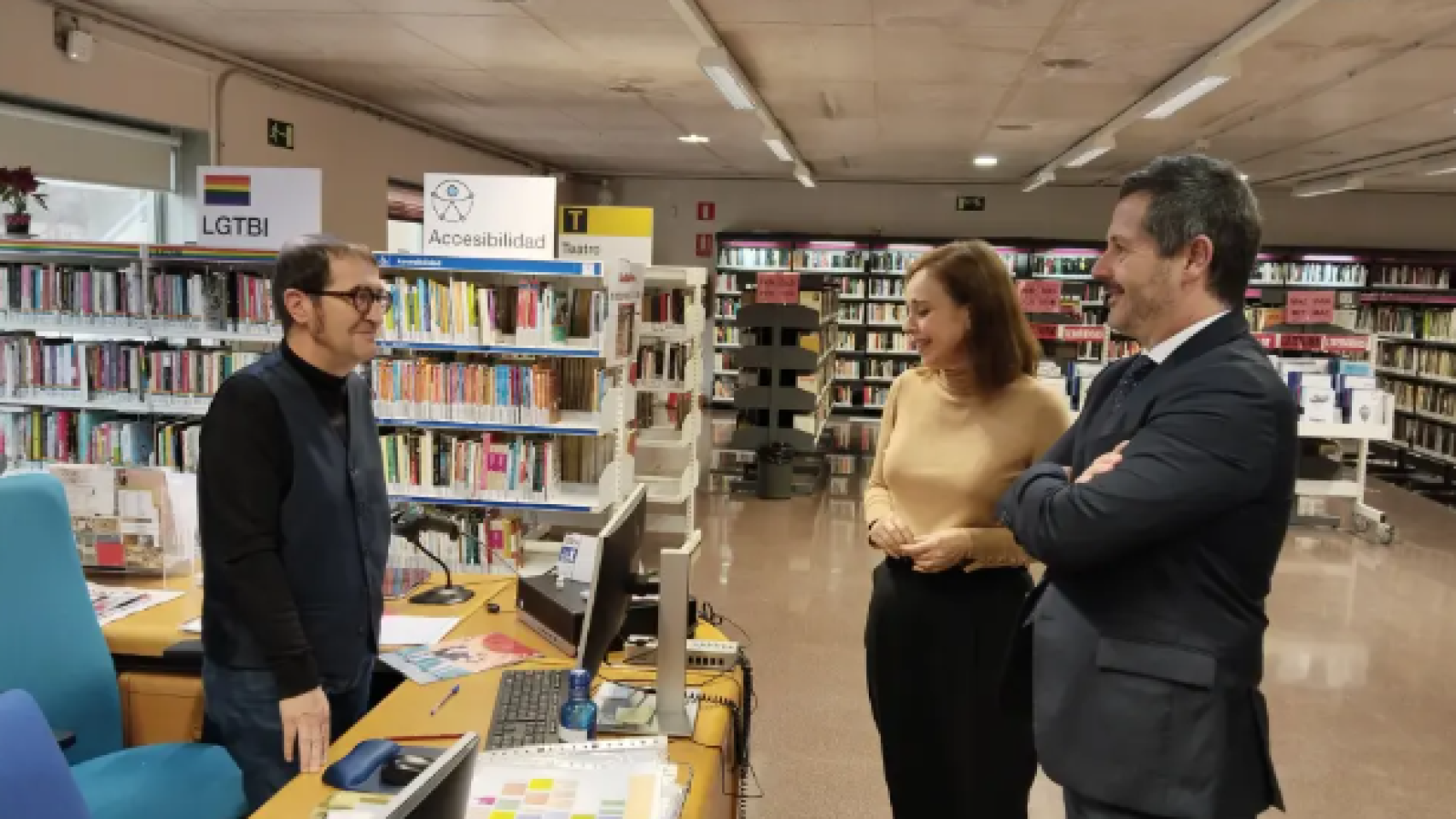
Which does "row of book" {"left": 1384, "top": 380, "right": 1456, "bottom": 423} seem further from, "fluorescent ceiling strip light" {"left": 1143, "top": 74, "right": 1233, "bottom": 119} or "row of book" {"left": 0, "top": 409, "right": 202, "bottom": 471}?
"row of book" {"left": 0, "top": 409, "right": 202, "bottom": 471}

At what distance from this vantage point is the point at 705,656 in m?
2.62

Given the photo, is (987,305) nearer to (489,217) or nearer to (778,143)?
(489,217)

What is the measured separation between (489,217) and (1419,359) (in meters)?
10.7

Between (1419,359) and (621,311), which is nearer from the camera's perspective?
(621,311)

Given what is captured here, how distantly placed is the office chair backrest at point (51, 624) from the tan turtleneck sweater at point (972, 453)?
196 centimetres

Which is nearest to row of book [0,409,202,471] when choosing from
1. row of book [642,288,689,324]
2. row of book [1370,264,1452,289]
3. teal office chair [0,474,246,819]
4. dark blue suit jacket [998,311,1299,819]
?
row of book [642,288,689,324]

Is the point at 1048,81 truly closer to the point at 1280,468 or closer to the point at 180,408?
Answer: the point at 180,408

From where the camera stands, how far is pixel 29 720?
56.9 inches

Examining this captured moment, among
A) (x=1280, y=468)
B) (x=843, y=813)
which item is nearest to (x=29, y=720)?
(x=1280, y=468)

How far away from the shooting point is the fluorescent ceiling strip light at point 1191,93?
229 inches

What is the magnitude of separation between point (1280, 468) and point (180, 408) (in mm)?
5205

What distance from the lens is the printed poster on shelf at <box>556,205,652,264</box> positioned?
249 inches

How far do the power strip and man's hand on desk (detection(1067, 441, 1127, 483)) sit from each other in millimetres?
1182

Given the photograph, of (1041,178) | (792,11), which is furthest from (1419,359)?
(792,11)
